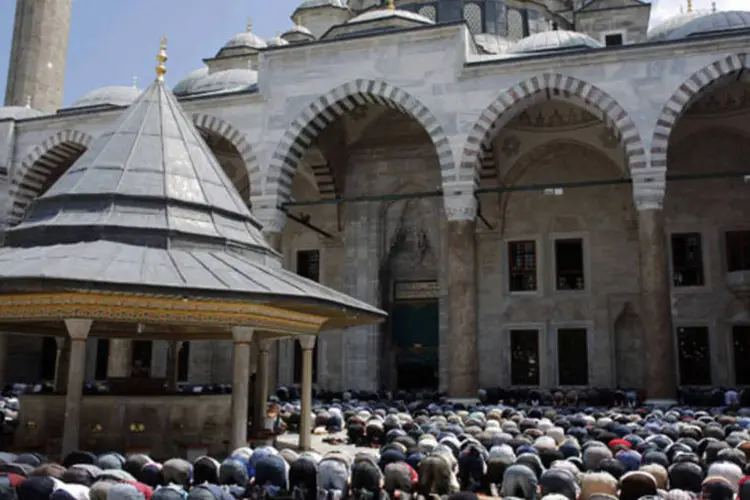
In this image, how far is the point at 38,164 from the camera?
17.9 metres

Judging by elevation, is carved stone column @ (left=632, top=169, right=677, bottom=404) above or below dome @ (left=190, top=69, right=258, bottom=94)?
below

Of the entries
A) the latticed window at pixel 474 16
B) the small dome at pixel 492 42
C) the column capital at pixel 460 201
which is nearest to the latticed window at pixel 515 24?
the small dome at pixel 492 42

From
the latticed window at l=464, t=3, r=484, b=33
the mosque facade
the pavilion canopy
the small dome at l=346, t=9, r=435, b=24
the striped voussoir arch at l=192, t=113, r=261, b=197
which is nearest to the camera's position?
the pavilion canopy

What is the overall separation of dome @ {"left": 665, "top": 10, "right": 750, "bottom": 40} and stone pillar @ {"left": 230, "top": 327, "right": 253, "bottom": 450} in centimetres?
1339

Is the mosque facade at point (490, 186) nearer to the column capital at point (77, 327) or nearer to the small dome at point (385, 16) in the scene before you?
the small dome at point (385, 16)

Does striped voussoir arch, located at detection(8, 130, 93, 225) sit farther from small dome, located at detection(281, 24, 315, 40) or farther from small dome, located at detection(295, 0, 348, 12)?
small dome, located at detection(295, 0, 348, 12)

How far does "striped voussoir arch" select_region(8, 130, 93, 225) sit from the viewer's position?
57.8 ft

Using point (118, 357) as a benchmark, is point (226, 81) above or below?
above

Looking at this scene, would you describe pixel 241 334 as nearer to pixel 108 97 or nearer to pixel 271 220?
pixel 271 220

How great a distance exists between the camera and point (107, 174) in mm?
7891

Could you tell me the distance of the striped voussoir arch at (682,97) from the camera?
13430 mm

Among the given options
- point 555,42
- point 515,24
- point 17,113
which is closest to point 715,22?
point 555,42

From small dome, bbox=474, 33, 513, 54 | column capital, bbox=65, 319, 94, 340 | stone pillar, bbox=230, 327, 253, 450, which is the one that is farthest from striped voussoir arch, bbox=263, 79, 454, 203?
column capital, bbox=65, 319, 94, 340

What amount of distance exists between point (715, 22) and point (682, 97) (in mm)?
4264
